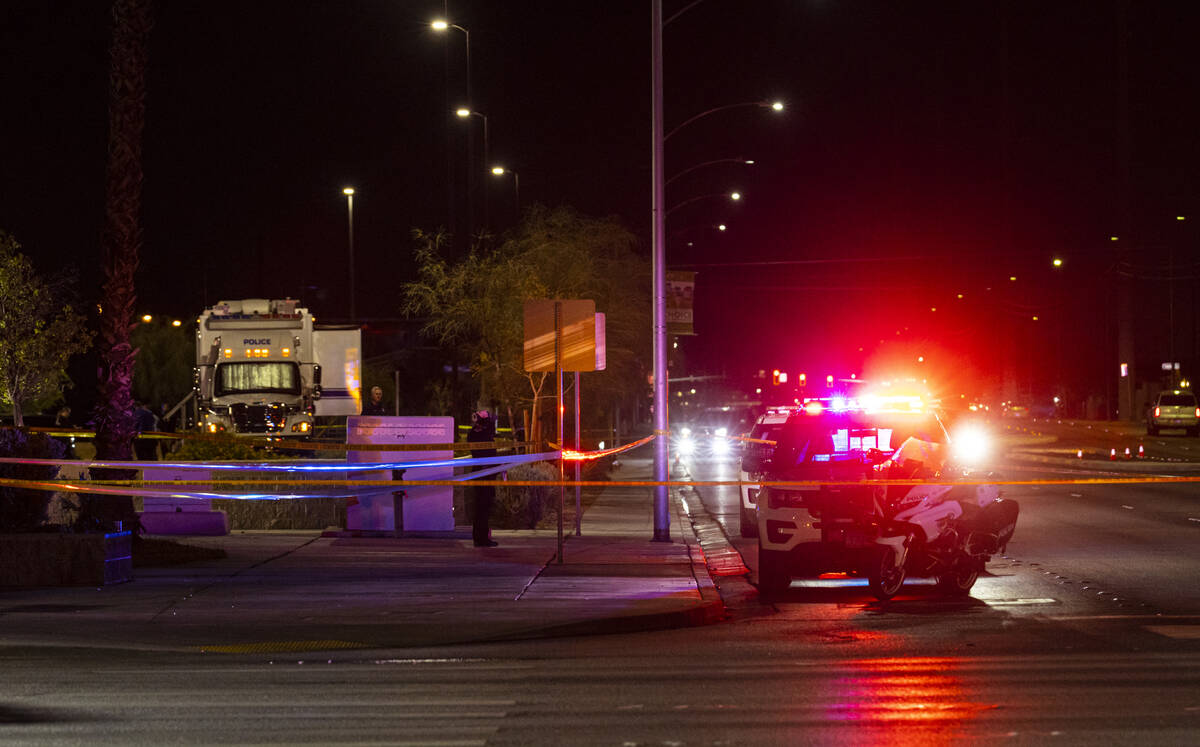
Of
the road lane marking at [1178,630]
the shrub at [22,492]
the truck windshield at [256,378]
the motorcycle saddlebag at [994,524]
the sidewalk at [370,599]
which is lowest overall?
the road lane marking at [1178,630]

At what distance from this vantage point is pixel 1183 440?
5531 cm

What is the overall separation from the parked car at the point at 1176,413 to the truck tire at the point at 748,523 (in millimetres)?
45028

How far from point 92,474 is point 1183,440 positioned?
155 ft

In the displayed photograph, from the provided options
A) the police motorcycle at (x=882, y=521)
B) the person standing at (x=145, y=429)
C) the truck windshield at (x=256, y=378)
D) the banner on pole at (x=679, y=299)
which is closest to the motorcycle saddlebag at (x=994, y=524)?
the police motorcycle at (x=882, y=521)

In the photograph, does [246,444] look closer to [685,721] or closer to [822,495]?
[822,495]

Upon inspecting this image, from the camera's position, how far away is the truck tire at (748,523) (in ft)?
62.5

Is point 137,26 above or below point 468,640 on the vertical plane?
above

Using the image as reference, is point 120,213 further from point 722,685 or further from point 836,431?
point 722,685

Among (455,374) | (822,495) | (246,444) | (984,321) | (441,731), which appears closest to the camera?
(441,731)

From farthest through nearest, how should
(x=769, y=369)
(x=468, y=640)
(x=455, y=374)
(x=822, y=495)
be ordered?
(x=769, y=369) < (x=455, y=374) < (x=822, y=495) < (x=468, y=640)

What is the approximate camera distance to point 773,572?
13.5 meters

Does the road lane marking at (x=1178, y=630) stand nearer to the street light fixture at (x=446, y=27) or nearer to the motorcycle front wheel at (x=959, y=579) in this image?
the motorcycle front wheel at (x=959, y=579)

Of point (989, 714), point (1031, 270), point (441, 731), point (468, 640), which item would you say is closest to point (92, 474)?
point (468, 640)

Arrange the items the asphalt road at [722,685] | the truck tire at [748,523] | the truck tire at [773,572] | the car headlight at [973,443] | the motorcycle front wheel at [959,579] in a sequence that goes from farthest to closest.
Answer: the car headlight at [973,443] → the truck tire at [748,523] → the truck tire at [773,572] → the motorcycle front wheel at [959,579] → the asphalt road at [722,685]
